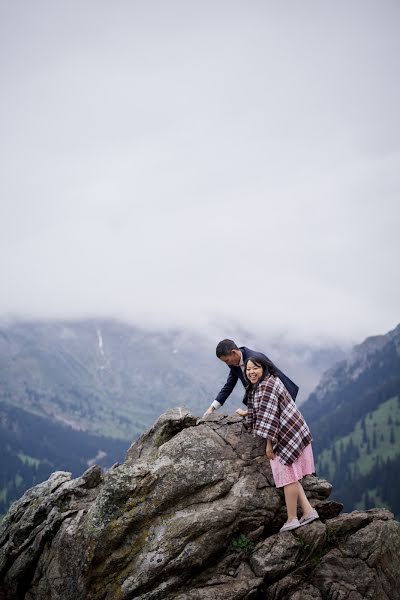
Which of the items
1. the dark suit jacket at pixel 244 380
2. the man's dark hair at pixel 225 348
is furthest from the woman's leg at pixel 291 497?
the man's dark hair at pixel 225 348

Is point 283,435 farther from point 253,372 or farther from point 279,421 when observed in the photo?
point 253,372

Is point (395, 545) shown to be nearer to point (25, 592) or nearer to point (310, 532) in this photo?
point (310, 532)

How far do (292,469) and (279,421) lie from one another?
1.72 metres

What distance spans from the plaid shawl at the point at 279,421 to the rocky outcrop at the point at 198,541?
6.73ft

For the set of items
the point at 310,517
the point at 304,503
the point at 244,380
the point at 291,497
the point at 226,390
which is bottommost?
A: the point at 310,517

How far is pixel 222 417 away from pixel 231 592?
702 centimetres

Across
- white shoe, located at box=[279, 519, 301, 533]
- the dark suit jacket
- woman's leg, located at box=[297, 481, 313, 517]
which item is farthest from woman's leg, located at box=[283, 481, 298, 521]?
the dark suit jacket

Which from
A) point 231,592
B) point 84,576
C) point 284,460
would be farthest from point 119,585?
point 284,460

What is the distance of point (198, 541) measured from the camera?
14523mm

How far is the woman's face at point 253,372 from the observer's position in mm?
15602

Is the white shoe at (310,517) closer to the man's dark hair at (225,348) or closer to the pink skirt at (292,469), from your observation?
the pink skirt at (292,469)

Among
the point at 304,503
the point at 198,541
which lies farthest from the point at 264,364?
the point at 198,541

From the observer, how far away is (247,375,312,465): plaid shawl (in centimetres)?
1503

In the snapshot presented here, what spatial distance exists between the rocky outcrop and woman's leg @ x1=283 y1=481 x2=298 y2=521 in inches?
24.2
